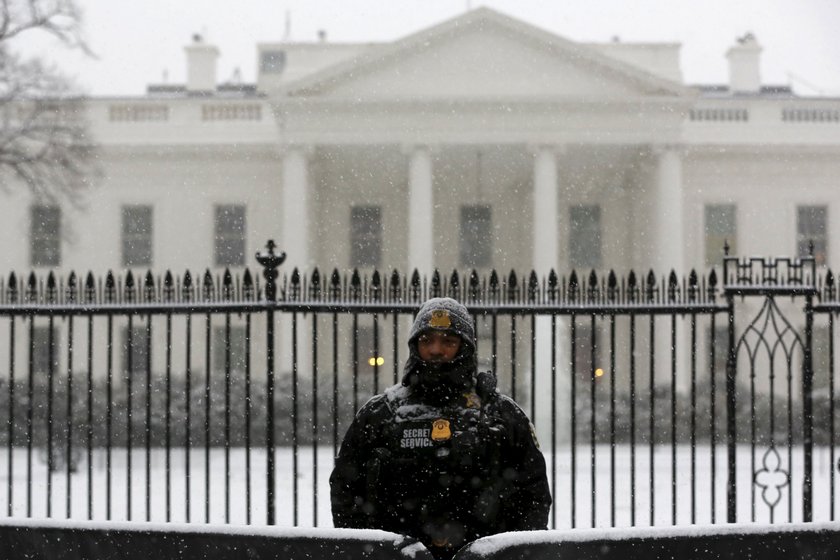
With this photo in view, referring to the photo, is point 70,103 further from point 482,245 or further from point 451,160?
point 482,245

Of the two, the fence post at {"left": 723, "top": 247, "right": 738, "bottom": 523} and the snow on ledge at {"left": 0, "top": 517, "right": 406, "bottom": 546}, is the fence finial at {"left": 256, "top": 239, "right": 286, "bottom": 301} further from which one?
the snow on ledge at {"left": 0, "top": 517, "right": 406, "bottom": 546}

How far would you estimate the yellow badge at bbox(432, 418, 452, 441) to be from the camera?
12.0 feet

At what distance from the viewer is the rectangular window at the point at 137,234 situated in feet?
94.5

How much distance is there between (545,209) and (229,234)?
369 inches

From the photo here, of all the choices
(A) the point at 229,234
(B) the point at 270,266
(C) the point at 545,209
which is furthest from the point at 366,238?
(B) the point at 270,266

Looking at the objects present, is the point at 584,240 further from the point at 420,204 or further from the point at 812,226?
the point at 812,226

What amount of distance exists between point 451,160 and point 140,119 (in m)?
9.04

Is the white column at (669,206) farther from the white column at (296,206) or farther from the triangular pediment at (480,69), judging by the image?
the white column at (296,206)

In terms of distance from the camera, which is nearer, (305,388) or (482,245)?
(305,388)

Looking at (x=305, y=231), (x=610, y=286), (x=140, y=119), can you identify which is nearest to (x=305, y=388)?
(x=305, y=231)

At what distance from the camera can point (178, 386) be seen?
2125cm

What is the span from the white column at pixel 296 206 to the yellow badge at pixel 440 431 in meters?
21.5

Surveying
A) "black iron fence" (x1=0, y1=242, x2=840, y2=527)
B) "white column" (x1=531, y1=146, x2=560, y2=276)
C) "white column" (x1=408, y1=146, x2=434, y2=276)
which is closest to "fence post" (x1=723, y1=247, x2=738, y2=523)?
A: "black iron fence" (x1=0, y1=242, x2=840, y2=527)

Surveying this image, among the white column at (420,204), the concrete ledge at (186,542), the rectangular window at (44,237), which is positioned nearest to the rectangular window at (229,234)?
the rectangular window at (44,237)
